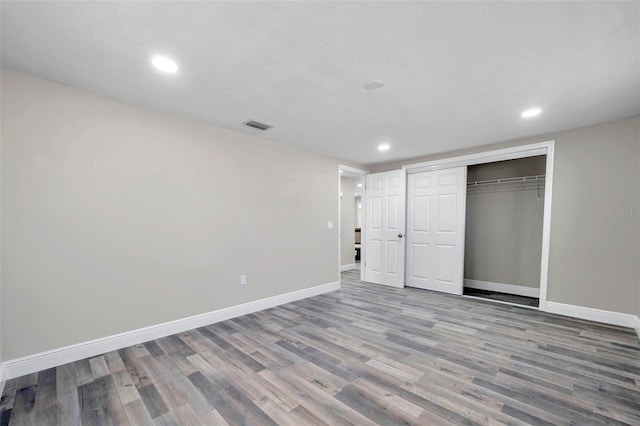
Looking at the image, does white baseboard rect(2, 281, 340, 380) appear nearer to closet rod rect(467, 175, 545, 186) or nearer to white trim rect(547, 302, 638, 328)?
white trim rect(547, 302, 638, 328)

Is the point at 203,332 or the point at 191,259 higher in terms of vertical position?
the point at 191,259

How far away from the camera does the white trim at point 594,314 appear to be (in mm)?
3160

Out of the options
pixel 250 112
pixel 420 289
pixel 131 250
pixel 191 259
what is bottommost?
pixel 420 289

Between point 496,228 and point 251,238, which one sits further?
point 496,228

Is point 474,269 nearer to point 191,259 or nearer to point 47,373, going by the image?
point 191,259

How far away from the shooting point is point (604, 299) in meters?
3.30

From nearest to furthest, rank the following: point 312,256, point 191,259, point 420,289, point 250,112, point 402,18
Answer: point 402,18
point 250,112
point 191,259
point 312,256
point 420,289

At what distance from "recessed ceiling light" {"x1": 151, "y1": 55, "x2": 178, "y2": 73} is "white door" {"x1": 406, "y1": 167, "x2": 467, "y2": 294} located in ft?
14.2

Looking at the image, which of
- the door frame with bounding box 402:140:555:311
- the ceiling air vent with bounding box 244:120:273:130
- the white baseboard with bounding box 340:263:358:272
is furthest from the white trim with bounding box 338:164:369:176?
the white baseboard with bounding box 340:263:358:272

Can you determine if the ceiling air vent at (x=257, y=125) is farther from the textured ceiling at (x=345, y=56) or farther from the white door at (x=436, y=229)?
the white door at (x=436, y=229)

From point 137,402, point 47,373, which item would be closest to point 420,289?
point 137,402

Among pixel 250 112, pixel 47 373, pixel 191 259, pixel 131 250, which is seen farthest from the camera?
pixel 191 259

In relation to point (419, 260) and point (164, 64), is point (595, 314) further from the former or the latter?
point (164, 64)

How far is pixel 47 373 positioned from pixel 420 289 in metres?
5.04
